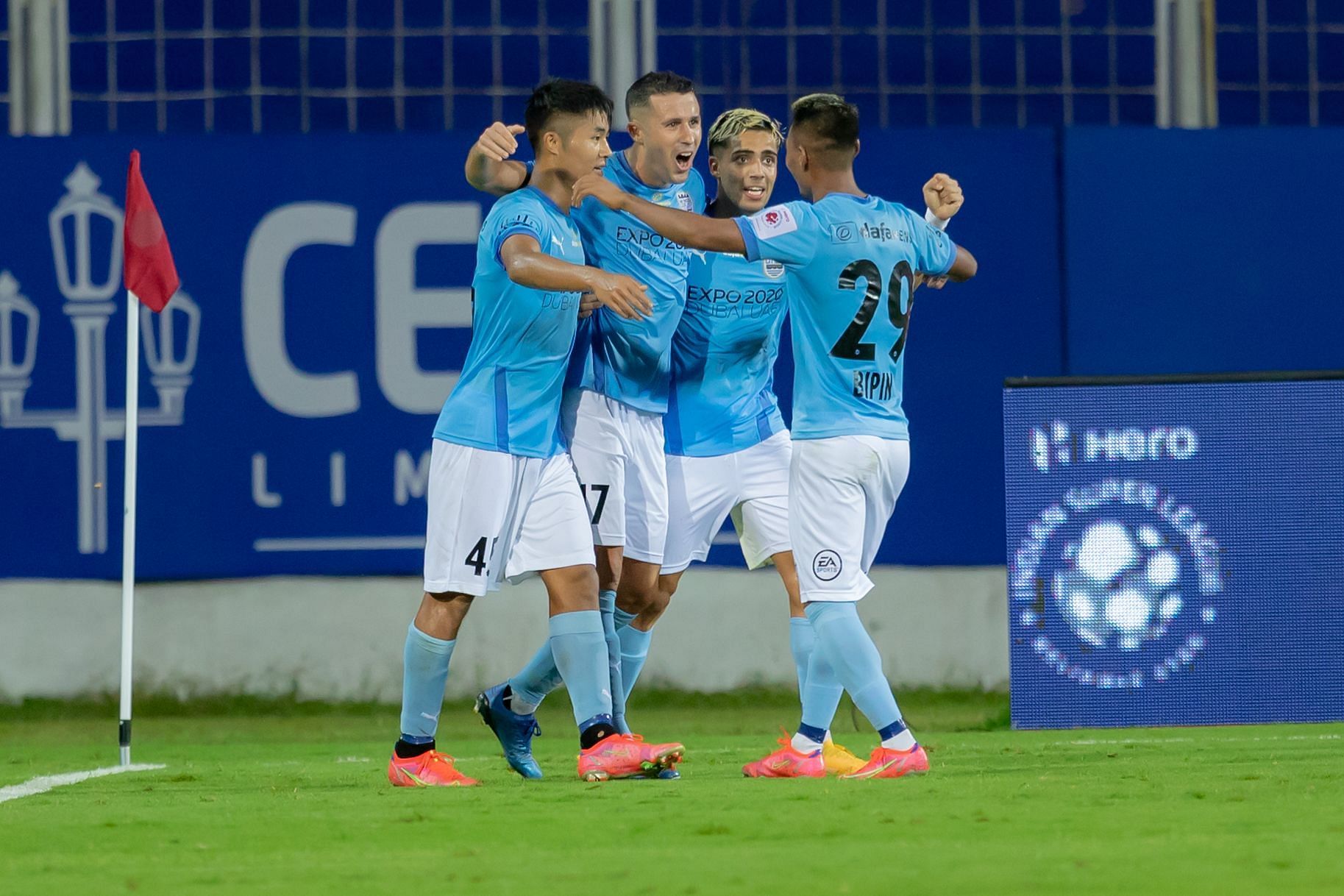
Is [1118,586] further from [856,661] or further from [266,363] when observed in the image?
[266,363]

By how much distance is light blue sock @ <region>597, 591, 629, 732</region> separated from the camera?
610cm

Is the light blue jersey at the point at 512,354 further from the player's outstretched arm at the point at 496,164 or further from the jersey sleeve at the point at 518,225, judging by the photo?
the player's outstretched arm at the point at 496,164

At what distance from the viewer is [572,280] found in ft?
16.9

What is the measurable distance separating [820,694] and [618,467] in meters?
0.90

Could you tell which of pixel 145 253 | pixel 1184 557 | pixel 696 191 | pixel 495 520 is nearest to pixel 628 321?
pixel 696 191

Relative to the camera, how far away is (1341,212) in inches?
352

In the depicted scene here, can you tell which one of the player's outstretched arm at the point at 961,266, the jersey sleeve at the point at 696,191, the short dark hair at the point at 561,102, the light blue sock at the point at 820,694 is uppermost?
the short dark hair at the point at 561,102

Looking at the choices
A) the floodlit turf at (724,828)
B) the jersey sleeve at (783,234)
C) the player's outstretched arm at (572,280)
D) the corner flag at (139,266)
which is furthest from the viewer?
the corner flag at (139,266)

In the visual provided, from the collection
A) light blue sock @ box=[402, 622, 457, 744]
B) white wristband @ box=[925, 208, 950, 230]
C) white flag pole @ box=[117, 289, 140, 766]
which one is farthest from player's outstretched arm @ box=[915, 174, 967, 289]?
white flag pole @ box=[117, 289, 140, 766]

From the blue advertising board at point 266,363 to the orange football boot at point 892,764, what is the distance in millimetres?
3335

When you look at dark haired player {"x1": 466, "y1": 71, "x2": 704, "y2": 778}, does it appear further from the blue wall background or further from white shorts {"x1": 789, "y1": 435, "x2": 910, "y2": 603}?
the blue wall background

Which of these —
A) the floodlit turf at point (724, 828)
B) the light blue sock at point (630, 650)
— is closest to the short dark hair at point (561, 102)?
the light blue sock at point (630, 650)

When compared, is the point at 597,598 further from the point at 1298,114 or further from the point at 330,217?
the point at 1298,114

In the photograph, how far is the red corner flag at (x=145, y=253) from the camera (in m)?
7.60
